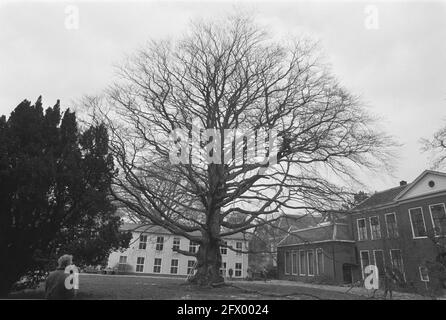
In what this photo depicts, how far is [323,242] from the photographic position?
33.5m

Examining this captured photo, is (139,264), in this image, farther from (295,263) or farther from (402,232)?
(402,232)

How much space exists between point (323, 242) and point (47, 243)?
93.5 feet

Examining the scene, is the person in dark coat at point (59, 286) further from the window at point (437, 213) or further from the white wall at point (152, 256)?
the white wall at point (152, 256)

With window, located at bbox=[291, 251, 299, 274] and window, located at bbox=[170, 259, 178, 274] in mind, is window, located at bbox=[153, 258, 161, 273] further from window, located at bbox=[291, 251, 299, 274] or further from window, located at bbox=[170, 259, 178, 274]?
window, located at bbox=[291, 251, 299, 274]

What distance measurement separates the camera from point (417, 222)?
25938mm

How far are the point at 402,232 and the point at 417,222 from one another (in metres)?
3.51

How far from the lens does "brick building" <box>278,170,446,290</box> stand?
23141mm

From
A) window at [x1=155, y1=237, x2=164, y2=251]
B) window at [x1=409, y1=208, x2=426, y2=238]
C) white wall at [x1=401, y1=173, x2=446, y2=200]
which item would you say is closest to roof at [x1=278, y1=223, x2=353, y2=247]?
window at [x1=409, y1=208, x2=426, y2=238]

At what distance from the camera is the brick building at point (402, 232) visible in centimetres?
2314

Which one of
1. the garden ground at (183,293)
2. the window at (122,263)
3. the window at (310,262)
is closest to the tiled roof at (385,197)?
the window at (310,262)

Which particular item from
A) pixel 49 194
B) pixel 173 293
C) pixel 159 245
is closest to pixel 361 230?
pixel 173 293

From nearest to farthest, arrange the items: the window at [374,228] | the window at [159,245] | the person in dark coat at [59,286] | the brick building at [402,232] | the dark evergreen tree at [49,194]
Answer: the person in dark coat at [59,286]
the dark evergreen tree at [49,194]
the brick building at [402,232]
the window at [374,228]
the window at [159,245]
